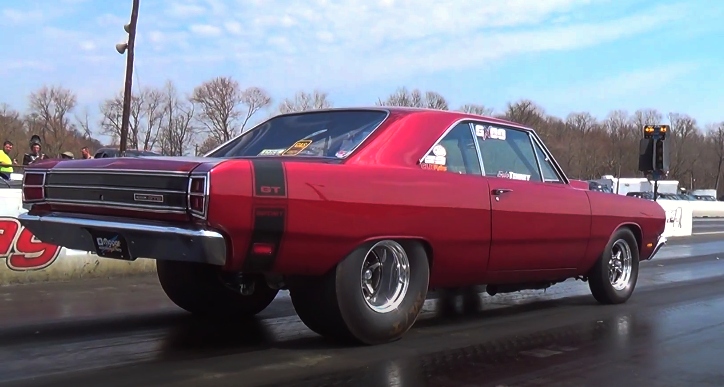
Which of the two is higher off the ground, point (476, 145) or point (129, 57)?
point (129, 57)

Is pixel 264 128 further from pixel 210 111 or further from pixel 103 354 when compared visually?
pixel 210 111

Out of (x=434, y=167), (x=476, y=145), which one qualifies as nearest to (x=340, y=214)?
(x=434, y=167)

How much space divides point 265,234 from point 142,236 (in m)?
0.73

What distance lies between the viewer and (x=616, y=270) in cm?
741

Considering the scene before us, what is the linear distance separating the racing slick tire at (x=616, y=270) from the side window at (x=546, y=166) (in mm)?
895

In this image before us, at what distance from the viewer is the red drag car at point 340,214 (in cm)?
421

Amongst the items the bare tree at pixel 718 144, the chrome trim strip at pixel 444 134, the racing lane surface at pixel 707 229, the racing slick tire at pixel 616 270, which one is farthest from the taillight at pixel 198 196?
the bare tree at pixel 718 144

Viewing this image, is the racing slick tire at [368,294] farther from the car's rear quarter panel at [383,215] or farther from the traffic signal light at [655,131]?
the traffic signal light at [655,131]

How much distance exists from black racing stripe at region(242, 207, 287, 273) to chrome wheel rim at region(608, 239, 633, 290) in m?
4.15

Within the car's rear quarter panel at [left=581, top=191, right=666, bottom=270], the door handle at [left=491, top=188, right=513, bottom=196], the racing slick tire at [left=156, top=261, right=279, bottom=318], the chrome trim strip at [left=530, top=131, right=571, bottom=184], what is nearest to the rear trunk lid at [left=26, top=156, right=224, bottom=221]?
the racing slick tire at [left=156, top=261, right=279, bottom=318]

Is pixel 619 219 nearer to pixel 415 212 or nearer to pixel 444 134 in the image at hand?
pixel 444 134

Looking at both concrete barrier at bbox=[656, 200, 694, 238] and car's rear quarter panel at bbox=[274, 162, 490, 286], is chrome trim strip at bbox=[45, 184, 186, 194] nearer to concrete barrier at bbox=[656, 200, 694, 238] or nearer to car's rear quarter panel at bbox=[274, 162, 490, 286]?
car's rear quarter panel at bbox=[274, 162, 490, 286]

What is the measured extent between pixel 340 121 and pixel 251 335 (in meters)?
1.65

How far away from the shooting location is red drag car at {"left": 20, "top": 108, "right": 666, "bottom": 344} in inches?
166
